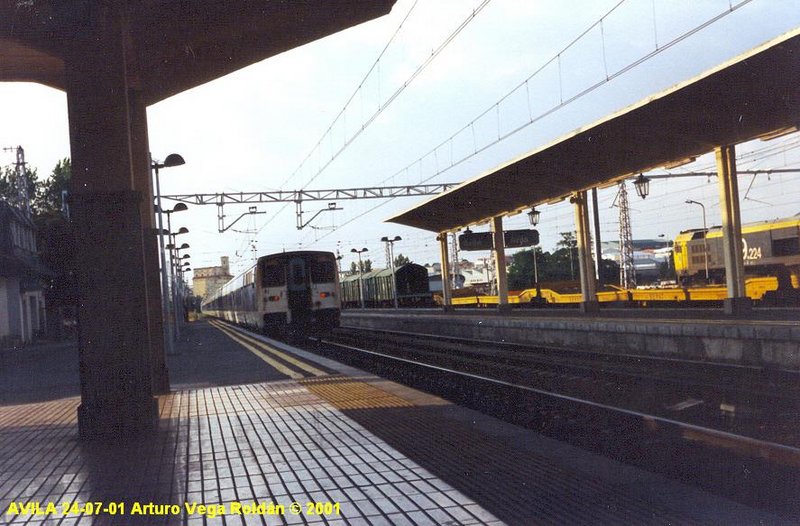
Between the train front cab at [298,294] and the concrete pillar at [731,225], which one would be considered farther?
the train front cab at [298,294]

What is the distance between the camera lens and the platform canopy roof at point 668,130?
40.4ft

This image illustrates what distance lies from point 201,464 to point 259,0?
6180 mm

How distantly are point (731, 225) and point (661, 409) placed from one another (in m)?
7.77

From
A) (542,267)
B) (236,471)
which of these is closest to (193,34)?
(236,471)

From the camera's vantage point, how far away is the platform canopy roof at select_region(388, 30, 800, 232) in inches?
485

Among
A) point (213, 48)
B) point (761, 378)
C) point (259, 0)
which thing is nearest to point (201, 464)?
point (259, 0)

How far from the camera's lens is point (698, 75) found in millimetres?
12797

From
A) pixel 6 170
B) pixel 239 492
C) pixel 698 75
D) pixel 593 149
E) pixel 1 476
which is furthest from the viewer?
pixel 6 170

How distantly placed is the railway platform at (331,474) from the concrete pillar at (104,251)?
35 centimetres

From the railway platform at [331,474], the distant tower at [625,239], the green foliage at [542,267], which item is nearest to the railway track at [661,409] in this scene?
the railway platform at [331,474]

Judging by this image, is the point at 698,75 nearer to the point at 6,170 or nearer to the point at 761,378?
the point at 761,378

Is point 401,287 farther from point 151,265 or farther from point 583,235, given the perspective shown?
point 151,265

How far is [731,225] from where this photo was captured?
16500mm

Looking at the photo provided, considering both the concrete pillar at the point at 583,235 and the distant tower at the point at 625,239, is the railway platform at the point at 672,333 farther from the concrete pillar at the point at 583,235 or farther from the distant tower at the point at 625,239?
the distant tower at the point at 625,239
